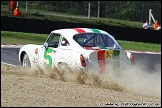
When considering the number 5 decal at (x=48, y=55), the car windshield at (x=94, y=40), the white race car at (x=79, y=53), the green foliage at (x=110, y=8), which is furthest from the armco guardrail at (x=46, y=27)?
the car windshield at (x=94, y=40)

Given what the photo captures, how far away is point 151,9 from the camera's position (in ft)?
151

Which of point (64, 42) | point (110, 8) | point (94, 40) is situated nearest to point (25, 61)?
point (64, 42)

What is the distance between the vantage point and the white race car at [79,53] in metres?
10.1

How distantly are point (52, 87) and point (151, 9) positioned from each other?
126ft

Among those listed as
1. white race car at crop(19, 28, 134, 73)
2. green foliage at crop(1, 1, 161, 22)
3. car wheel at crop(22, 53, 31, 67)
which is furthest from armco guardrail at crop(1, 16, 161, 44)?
white race car at crop(19, 28, 134, 73)

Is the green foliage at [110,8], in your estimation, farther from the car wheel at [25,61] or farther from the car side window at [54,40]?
the car side window at [54,40]

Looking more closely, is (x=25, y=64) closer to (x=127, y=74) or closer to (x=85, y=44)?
(x=85, y=44)

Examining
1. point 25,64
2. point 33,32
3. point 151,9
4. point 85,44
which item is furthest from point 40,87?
point 151,9

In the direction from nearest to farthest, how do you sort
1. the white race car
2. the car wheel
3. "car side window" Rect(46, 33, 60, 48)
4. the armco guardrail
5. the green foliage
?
the white race car
"car side window" Rect(46, 33, 60, 48)
the car wheel
the armco guardrail
the green foliage

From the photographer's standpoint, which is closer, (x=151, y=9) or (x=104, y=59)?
(x=104, y=59)

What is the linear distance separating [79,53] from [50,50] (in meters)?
1.38

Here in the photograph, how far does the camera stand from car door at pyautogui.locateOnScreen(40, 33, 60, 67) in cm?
1124

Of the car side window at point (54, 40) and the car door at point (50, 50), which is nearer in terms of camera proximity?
the car door at point (50, 50)

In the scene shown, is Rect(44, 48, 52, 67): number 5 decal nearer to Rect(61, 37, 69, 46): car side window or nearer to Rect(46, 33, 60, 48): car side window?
Rect(46, 33, 60, 48): car side window
